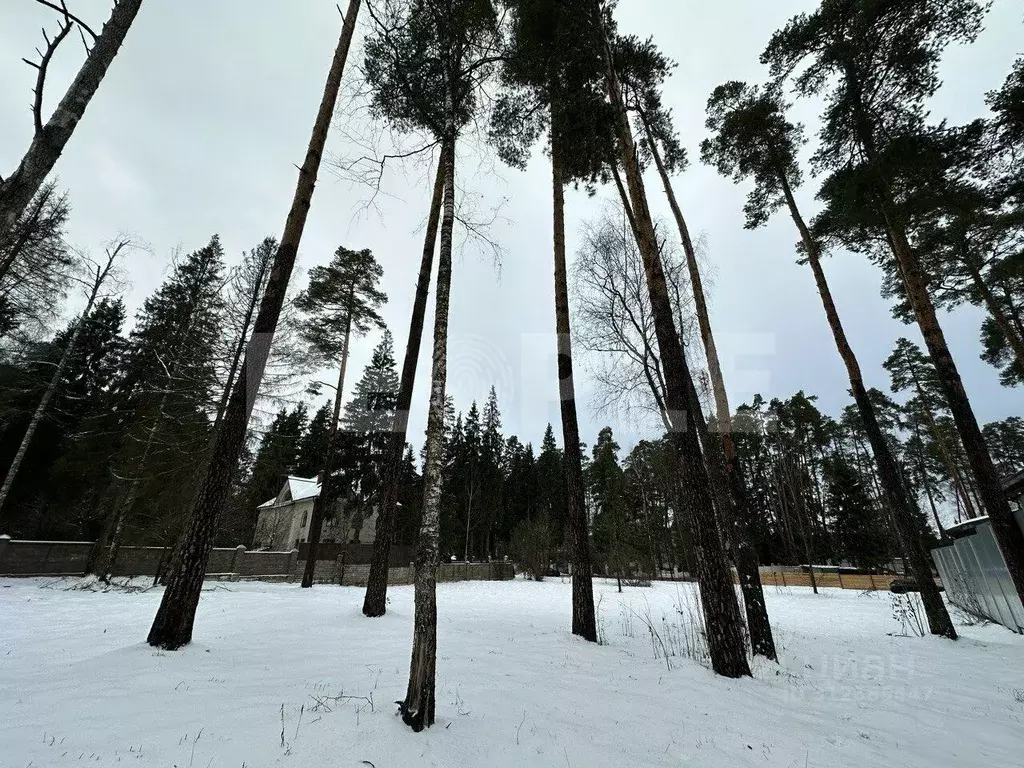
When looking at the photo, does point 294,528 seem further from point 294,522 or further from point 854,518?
point 854,518

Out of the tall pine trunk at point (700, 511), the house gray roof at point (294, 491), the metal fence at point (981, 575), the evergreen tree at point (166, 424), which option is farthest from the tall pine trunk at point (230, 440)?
the house gray roof at point (294, 491)

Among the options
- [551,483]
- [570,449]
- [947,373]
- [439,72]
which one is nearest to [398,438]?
[570,449]

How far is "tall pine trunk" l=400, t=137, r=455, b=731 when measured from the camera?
2.98 meters

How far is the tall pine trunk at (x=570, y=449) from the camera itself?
22.4 feet

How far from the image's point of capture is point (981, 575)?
9711 mm

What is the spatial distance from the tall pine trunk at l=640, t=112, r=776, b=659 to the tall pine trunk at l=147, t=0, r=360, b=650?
7.32m

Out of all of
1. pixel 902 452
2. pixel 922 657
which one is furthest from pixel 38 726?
pixel 902 452

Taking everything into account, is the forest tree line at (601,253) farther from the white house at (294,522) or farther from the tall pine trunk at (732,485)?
the white house at (294,522)

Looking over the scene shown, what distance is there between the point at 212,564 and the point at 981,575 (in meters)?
25.1

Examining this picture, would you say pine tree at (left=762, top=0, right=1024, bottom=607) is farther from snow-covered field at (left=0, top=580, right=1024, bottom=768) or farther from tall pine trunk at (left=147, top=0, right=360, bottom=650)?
tall pine trunk at (left=147, top=0, right=360, bottom=650)

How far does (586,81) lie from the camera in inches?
340

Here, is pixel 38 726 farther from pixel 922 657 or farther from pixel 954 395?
pixel 954 395

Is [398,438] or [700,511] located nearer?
[700,511]

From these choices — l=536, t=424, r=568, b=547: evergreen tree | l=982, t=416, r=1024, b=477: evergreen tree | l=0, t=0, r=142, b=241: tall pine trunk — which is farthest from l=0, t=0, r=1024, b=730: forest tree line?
l=536, t=424, r=568, b=547: evergreen tree
